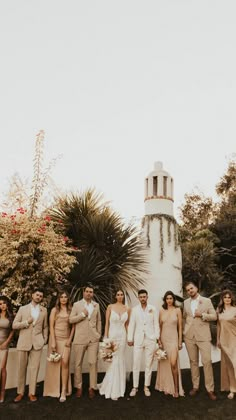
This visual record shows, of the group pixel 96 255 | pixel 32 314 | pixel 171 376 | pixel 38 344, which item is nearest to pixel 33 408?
pixel 38 344

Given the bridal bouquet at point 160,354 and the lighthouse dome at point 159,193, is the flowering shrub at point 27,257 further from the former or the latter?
the lighthouse dome at point 159,193

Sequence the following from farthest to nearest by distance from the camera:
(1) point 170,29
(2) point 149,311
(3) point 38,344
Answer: (1) point 170,29, (2) point 149,311, (3) point 38,344

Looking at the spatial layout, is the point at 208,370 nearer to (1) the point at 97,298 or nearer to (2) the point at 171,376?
(2) the point at 171,376

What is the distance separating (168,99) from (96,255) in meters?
5.34

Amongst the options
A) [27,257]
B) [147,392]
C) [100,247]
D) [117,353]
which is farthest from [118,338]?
[100,247]

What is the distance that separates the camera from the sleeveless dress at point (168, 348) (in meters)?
6.68

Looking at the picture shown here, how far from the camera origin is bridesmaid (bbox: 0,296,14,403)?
6332mm

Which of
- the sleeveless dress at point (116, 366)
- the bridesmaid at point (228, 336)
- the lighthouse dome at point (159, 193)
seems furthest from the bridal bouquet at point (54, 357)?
the lighthouse dome at point (159, 193)

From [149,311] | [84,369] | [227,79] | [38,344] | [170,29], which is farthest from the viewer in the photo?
[227,79]

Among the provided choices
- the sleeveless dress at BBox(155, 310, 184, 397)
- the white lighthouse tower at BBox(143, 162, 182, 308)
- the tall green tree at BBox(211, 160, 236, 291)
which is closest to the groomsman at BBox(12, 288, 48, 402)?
the sleeveless dress at BBox(155, 310, 184, 397)

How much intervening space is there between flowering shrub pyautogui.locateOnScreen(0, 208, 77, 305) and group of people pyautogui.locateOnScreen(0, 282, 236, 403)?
5.63 feet

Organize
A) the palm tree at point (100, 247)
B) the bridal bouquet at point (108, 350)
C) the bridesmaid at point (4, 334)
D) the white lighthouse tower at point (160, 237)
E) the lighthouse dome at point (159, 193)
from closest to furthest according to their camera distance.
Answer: the bridesmaid at point (4, 334), the bridal bouquet at point (108, 350), the palm tree at point (100, 247), the white lighthouse tower at point (160, 237), the lighthouse dome at point (159, 193)

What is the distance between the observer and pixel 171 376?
673 cm

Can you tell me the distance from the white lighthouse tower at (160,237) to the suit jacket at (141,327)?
136 inches
